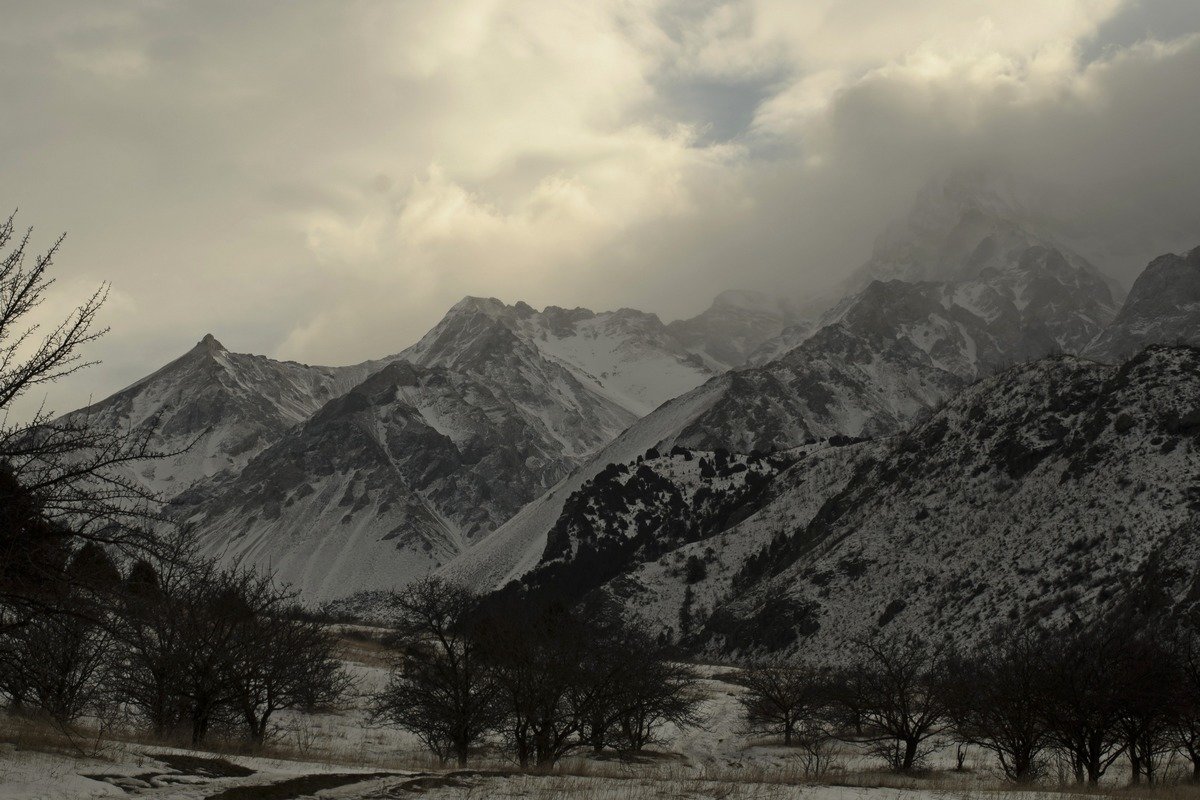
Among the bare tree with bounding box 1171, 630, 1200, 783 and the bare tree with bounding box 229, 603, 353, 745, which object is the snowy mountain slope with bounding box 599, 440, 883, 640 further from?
the bare tree with bounding box 1171, 630, 1200, 783

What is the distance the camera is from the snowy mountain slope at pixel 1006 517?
93.5m

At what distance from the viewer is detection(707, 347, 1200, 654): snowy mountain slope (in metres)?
93.5

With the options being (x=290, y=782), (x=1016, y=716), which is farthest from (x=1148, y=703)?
(x=290, y=782)

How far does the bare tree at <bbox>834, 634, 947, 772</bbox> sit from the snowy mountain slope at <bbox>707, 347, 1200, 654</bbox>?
40.1ft

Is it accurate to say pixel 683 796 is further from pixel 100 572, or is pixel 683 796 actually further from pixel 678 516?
pixel 678 516

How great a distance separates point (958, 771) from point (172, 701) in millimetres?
31650

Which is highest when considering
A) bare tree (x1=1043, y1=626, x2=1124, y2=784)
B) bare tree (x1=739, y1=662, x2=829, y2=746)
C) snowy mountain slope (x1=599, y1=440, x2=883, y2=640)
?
snowy mountain slope (x1=599, y1=440, x2=883, y2=640)

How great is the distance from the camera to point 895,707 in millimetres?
44062

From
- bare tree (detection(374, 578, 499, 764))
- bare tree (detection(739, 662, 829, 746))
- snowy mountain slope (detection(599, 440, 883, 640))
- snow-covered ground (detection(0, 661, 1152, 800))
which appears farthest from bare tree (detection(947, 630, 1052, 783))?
snowy mountain slope (detection(599, 440, 883, 640))

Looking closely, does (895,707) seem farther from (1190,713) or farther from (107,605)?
(107,605)

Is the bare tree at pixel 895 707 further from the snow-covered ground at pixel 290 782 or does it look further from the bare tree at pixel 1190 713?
the snow-covered ground at pixel 290 782

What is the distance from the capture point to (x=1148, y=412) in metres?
108

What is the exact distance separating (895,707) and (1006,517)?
241 ft

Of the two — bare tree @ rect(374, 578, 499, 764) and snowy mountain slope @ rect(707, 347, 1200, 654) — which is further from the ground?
snowy mountain slope @ rect(707, 347, 1200, 654)
